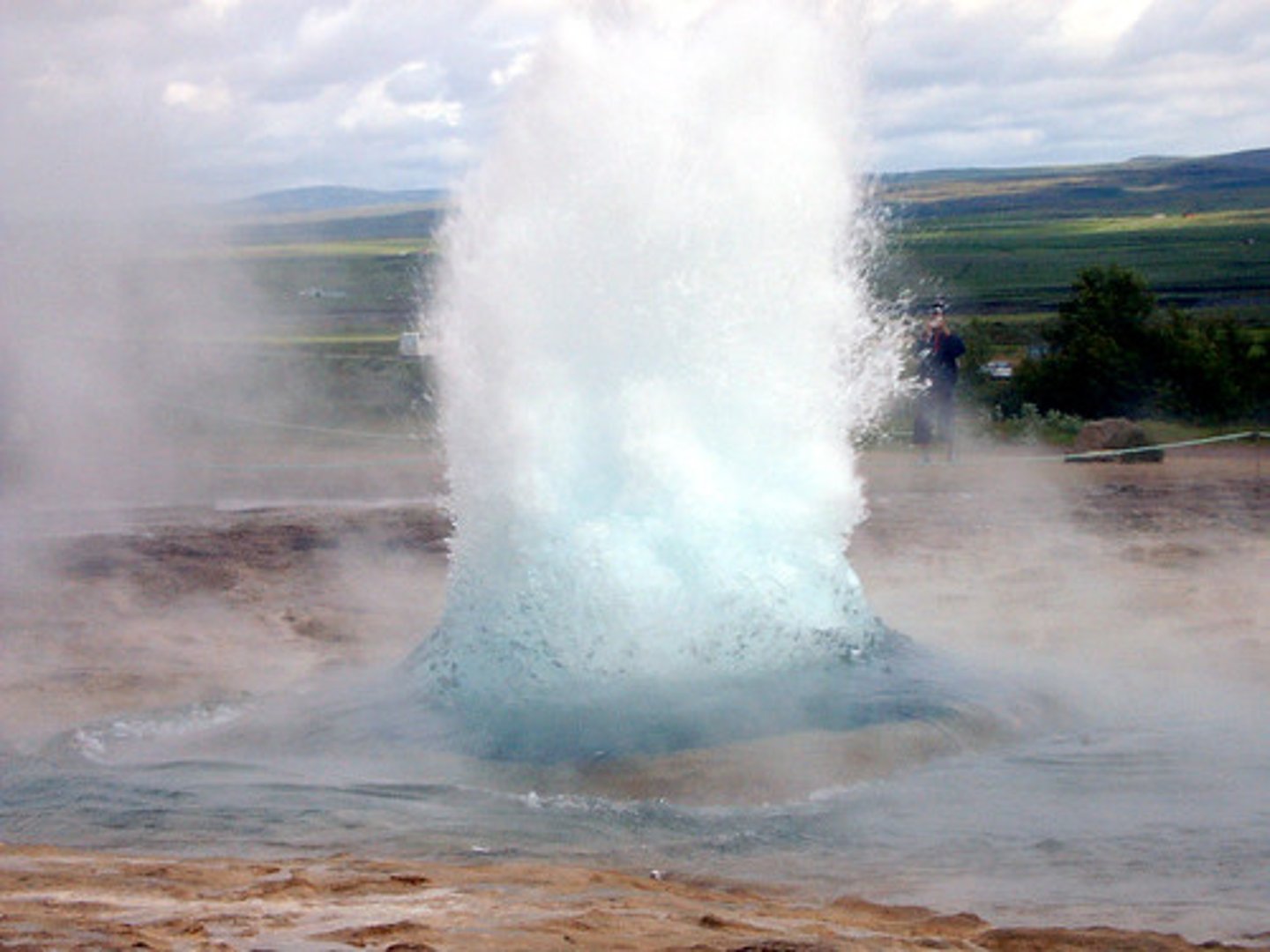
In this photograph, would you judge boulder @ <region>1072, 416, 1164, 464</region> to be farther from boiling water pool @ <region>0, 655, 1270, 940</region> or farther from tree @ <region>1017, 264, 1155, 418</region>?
boiling water pool @ <region>0, 655, 1270, 940</region>

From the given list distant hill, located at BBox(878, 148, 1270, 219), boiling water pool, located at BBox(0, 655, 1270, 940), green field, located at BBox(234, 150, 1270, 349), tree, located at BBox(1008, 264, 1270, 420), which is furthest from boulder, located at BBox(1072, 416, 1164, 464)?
distant hill, located at BBox(878, 148, 1270, 219)

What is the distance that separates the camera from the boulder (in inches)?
584

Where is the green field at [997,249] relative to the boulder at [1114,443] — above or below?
above

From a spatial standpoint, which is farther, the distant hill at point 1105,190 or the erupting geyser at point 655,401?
the distant hill at point 1105,190

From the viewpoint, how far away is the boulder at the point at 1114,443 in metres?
14.8

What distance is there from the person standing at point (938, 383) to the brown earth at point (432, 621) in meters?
0.33

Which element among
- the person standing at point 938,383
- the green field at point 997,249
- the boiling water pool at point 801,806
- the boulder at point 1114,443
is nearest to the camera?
the boiling water pool at point 801,806

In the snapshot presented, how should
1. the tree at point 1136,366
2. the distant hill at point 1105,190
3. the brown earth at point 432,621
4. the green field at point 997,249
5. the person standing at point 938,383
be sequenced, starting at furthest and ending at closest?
the distant hill at point 1105,190 < the green field at point 997,249 < the tree at point 1136,366 < the person standing at point 938,383 < the brown earth at point 432,621

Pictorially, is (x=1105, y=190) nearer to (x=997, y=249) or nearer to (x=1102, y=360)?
(x=997, y=249)

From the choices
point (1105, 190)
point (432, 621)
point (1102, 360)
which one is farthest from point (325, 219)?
point (432, 621)

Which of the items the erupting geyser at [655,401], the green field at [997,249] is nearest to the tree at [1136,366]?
the green field at [997,249]

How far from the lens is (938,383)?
14086mm

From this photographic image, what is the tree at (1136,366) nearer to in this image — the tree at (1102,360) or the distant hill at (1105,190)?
the tree at (1102,360)

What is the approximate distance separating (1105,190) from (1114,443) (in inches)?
Answer: 3127
